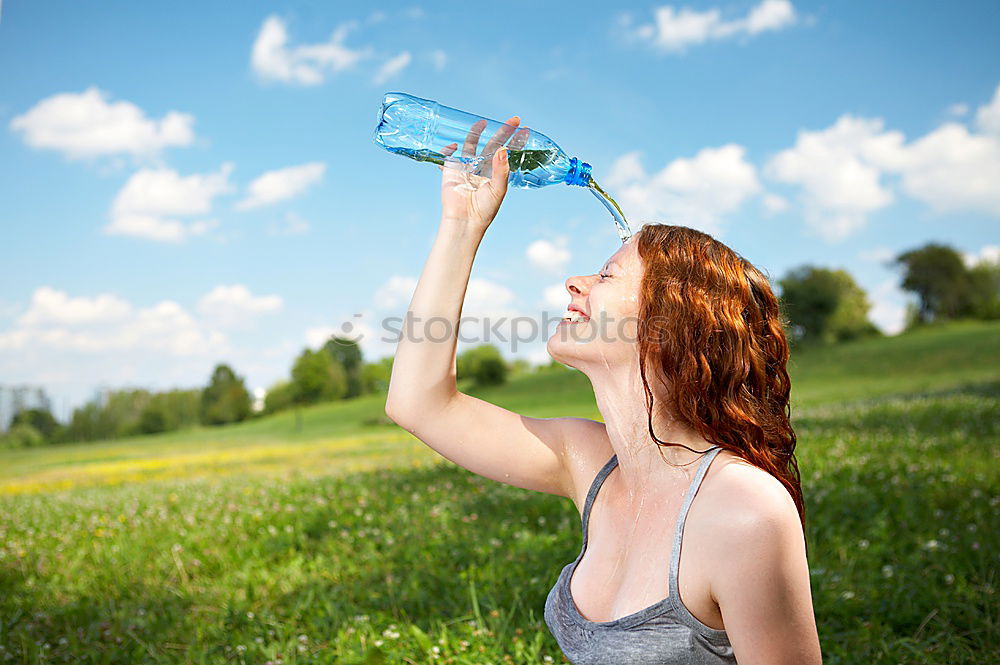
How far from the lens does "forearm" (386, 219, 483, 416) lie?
1.91m

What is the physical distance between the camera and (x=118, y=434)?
29203 mm

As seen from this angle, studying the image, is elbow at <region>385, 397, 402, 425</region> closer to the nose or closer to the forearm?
the forearm

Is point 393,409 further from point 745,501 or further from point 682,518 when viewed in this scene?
point 745,501

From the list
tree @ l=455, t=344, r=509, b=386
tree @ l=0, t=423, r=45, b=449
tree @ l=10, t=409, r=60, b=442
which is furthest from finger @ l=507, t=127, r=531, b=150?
tree @ l=455, t=344, r=509, b=386

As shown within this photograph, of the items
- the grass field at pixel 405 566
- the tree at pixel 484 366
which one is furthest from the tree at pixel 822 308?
the grass field at pixel 405 566

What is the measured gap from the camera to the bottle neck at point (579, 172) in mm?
2365

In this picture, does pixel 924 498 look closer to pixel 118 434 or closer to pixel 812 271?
pixel 118 434

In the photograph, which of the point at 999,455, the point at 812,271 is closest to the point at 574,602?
the point at 999,455

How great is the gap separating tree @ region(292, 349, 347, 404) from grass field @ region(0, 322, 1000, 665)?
31.6 meters

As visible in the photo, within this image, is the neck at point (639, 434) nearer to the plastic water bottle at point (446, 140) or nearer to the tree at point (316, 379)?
the plastic water bottle at point (446, 140)

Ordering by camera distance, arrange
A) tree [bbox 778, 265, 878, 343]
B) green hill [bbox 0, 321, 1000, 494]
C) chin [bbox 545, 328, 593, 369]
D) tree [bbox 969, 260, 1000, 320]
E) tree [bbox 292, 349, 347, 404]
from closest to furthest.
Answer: chin [bbox 545, 328, 593, 369]
green hill [bbox 0, 321, 1000, 494]
tree [bbox 292, 349, 347, 404]
tree [bbox 778, 265, 878, 343]
tree [bbox 969, 260, 1000, 320]

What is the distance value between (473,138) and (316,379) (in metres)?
38.3

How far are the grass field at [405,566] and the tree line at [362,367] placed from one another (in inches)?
665

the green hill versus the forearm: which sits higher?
the forearm
